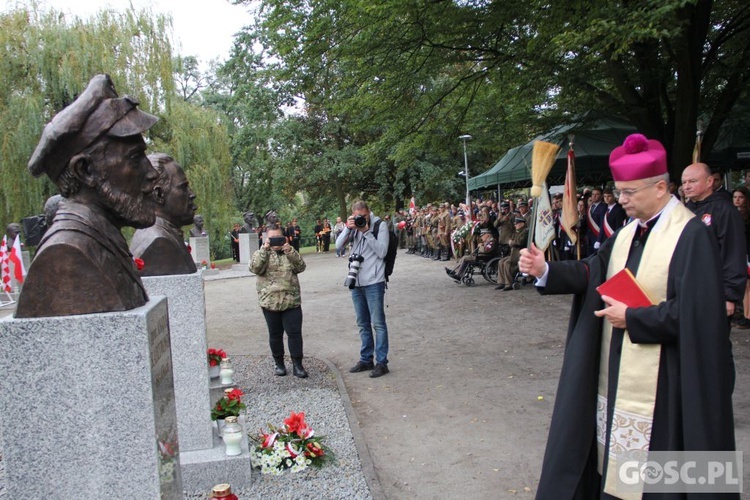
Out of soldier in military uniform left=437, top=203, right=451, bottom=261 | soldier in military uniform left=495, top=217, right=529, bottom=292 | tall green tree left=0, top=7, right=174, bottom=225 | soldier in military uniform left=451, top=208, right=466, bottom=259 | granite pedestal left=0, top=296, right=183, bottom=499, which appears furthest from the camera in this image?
soldier in military uniform left=437, top=203, right=451, bottom=261

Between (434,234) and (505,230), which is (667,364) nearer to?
(505,230)

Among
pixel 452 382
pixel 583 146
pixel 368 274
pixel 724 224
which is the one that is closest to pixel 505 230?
pixel 583 146

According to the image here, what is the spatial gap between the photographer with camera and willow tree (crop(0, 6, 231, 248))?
13339mm

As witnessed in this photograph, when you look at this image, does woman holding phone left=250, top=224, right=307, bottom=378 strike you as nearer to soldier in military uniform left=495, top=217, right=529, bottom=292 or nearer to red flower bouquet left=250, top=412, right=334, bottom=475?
red flower bouquet left=250, top=412, right=334, bottom=475

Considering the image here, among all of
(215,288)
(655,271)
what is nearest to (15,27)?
(215,288)

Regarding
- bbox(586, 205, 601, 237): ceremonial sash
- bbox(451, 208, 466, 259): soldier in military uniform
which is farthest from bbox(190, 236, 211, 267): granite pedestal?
bbox(586, 205, 601, 237): ceremonial sash

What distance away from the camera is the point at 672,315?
111 inches

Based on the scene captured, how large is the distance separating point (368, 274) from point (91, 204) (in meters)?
4.54

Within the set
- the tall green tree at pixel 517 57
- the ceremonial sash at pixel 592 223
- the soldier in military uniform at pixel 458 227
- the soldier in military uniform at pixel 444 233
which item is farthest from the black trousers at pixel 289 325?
the soldier in military uniform at pixel 444 233

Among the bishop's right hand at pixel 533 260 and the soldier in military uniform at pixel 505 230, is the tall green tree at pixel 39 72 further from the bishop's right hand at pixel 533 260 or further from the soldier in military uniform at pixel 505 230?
the bishop's right hand at pixel 533 260

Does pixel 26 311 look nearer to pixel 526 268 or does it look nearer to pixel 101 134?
pixel 101 134

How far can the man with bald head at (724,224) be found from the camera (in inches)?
171

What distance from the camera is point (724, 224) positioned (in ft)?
17.7

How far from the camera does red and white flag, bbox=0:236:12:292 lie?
16469 millimetres
